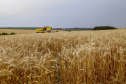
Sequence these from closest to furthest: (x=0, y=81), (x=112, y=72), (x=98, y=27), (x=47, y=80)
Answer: (x=0, y=81)
(x=47, y=80)
(x=112, y=72)
(x=98, y=27)

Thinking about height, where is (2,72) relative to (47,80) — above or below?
above

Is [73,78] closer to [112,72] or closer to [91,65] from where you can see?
[91,65]

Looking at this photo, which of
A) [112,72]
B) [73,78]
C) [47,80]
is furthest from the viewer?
[112,72]

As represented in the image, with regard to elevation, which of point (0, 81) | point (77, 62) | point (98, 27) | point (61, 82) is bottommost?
point (61, 82)

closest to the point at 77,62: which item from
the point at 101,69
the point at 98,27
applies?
the point at 101,69

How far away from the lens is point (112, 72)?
2.98m

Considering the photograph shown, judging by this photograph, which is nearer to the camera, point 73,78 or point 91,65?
point 73,78

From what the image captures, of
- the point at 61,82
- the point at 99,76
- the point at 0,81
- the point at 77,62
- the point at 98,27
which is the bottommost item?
the point at 61,82

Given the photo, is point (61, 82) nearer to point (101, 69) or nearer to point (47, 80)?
point (47, 80)

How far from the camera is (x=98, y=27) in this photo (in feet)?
164

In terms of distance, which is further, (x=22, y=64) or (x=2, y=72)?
(x=22, y=64)

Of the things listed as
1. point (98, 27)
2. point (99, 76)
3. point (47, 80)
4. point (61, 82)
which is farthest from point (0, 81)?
point (98, 27)

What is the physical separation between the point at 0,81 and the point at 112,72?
9.28ft

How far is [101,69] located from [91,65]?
318 mm
